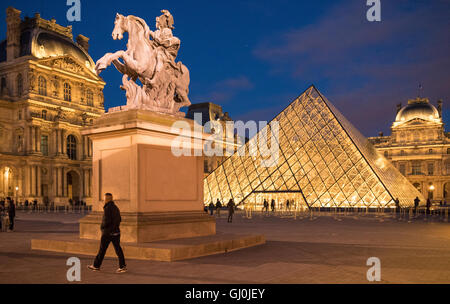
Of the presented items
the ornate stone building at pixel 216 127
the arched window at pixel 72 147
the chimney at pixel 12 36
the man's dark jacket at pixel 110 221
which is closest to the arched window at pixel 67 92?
the arched window at pixel 72 147

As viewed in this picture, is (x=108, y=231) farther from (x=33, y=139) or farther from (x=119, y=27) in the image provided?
(x=33, y=139)

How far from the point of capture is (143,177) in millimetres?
6707

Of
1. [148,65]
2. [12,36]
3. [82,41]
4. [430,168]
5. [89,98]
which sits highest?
[82,41]

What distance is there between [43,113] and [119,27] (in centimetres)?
3949

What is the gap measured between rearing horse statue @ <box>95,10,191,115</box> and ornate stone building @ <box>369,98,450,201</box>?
67.5m

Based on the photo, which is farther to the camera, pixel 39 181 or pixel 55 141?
pixel 55 141

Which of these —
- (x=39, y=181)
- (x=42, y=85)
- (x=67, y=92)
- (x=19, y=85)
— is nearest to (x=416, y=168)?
(x=67, y=92)

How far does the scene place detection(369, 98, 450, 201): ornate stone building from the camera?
67.5 metres

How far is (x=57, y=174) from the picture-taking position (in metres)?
43.5

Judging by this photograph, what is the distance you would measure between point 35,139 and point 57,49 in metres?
10.8

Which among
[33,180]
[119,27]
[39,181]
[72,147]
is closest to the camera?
[119,27]

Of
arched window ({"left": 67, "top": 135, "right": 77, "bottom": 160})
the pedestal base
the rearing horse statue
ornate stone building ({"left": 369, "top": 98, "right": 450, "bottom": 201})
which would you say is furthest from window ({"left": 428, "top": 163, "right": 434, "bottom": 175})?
the rearing horse statue

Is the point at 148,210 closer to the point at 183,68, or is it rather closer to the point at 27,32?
the point at 183,68

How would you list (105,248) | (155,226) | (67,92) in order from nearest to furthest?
(105,248) → (155,226) → (67,92)
